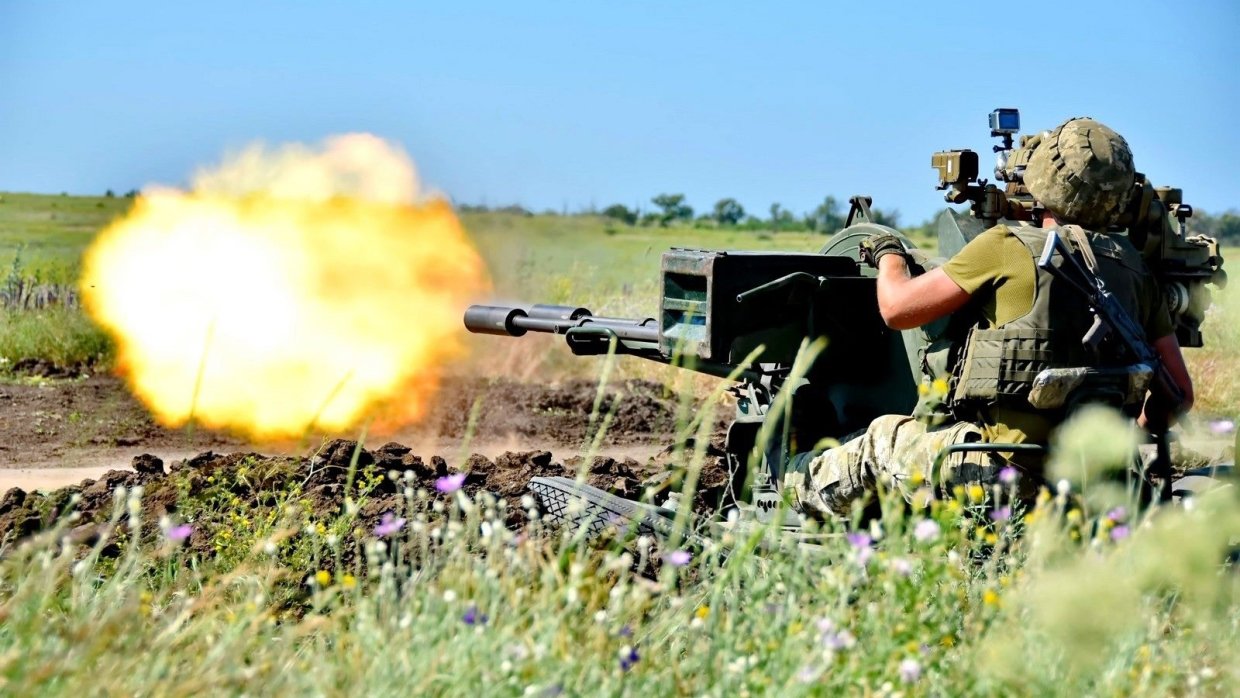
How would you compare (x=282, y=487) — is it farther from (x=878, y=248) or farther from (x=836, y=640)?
(x=836, y=640)

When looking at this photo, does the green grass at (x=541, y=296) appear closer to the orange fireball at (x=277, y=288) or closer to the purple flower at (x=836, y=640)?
A: the orange fireball at (x=277, y=288)

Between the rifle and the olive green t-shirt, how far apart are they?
129mm

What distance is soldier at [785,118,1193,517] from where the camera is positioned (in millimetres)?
5754

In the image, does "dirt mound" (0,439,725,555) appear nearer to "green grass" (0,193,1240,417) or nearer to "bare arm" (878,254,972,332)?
"bare arm" (878,254,972,332)

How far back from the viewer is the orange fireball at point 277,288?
39.4 ft

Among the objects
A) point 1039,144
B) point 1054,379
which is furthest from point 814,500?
point 1039,144

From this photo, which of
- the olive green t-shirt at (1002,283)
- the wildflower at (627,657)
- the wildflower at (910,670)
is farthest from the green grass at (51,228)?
the wildflower at (910,670)

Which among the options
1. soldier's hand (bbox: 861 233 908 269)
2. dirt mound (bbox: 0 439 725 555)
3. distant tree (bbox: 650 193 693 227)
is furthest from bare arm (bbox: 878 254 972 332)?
distant tree (bbox: 650 193 693 227)

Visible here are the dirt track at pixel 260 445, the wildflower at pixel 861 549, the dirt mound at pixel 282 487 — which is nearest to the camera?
the wildflower at pixel 861 549

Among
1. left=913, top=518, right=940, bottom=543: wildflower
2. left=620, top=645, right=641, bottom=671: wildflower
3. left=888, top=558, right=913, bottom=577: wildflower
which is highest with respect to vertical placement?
left=913, top=518, right=940, bottom=543: wildflower

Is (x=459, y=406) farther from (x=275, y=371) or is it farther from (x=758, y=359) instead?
(x=758, y=359)

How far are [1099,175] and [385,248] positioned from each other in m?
7.59

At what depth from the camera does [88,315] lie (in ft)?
51.7

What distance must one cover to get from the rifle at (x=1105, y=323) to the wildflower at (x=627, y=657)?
97.5 inches
